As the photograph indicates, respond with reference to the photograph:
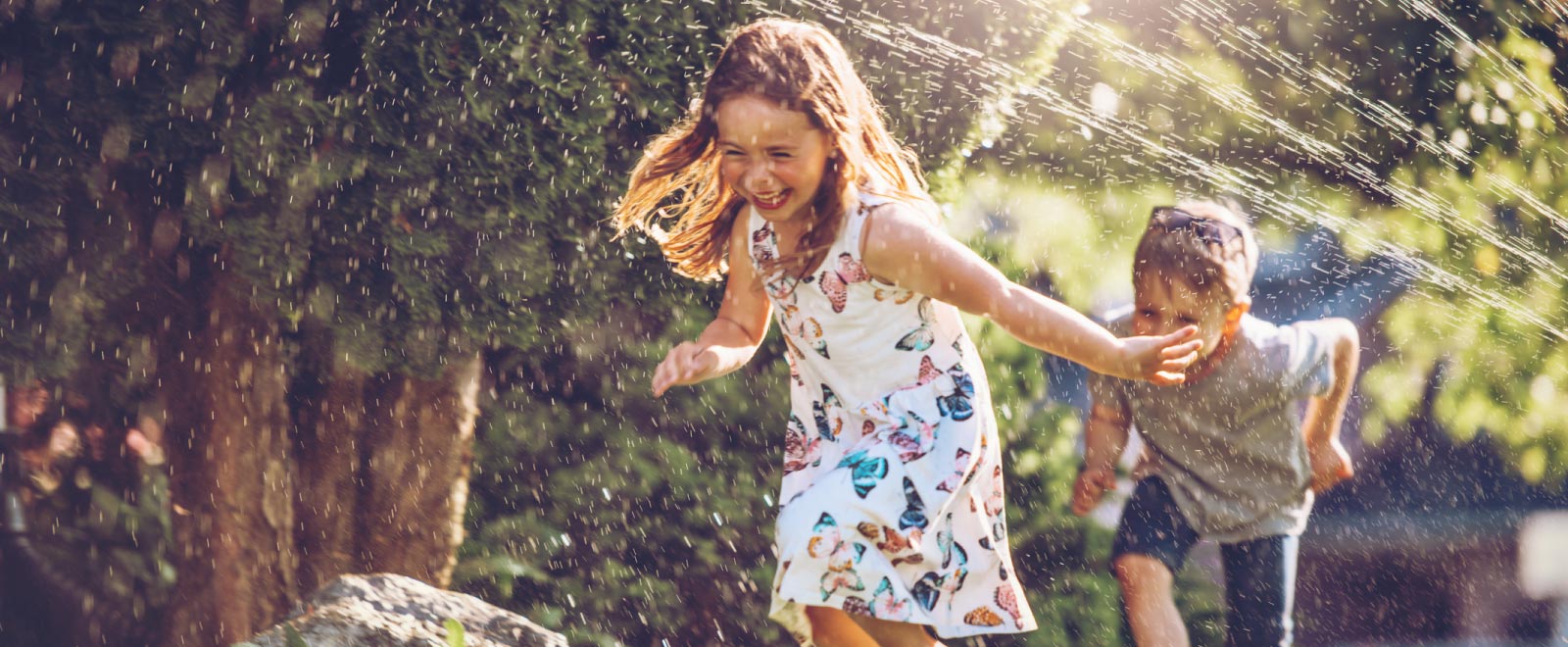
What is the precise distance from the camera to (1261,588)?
4098 mm

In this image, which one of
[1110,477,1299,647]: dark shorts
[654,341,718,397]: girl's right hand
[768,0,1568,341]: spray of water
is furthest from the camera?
[768,0,1568,341]: spray of water

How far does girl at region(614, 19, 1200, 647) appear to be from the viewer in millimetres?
2863

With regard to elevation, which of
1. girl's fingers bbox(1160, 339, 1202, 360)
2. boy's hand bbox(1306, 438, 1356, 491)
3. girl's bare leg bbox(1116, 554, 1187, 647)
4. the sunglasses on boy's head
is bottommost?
girl's bare leg bbox(1116, 554, 1187, 647)

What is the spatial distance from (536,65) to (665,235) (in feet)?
1.69

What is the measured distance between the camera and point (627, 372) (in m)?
4.48

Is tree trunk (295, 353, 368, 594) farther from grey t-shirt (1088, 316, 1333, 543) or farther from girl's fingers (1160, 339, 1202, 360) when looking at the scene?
girl's fingers (1160, 339, 1202, 360)

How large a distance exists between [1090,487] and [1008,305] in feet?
4.03

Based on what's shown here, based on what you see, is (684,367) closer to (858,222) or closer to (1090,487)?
(858,222)

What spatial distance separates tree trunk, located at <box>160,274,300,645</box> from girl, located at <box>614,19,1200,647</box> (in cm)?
132

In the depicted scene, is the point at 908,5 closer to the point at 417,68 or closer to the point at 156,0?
the point at 417,68

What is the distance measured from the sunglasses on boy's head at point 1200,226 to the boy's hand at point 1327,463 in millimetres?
623

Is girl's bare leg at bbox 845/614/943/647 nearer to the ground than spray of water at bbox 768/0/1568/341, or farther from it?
farther from it

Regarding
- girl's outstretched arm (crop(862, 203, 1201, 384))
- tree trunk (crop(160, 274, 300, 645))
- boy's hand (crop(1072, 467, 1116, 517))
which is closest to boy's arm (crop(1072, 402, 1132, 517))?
boy's hand (crop(1072, 467, 1116, 517))

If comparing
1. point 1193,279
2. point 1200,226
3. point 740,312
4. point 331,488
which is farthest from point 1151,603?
point 331,488
